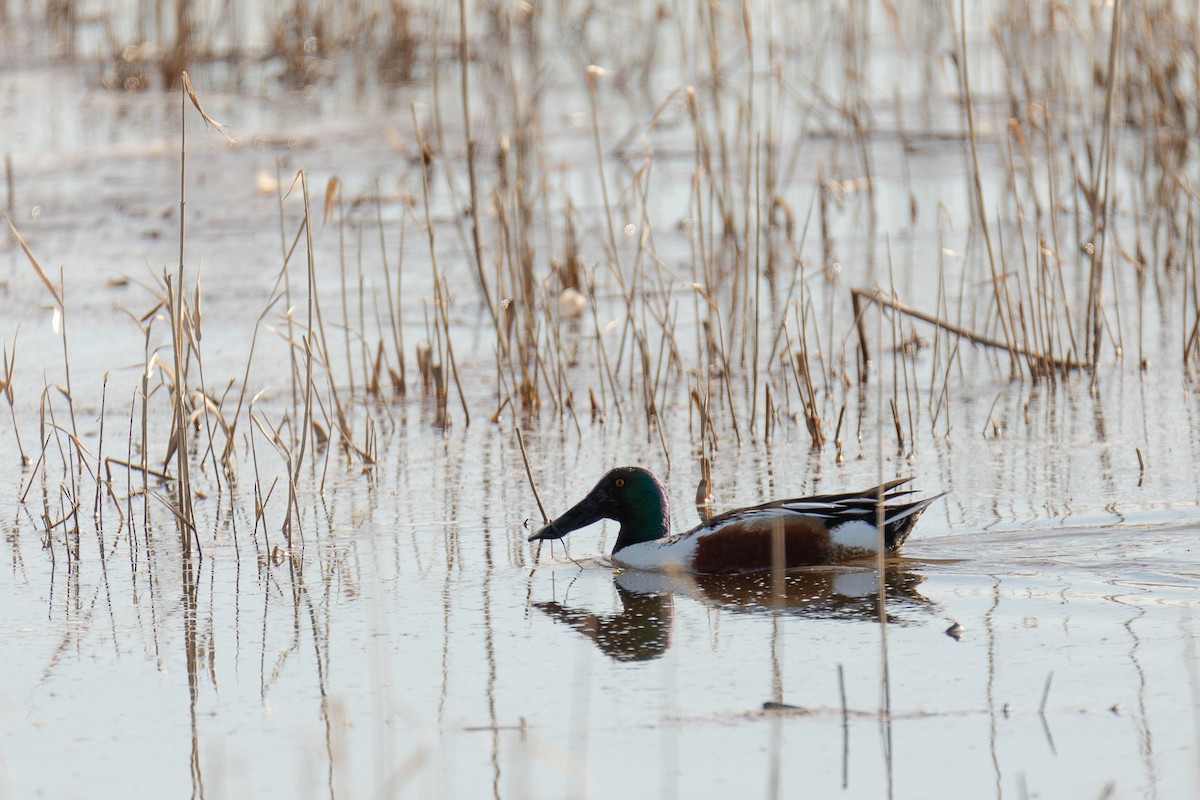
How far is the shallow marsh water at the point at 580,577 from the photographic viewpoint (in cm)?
349

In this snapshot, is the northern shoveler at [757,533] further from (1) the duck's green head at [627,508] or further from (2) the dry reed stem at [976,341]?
(2) the dry reed stem at [976,341]

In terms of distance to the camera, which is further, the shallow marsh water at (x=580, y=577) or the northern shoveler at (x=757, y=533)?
the northern shoveler at (x=757, y=533)

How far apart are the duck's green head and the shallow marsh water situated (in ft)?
0.40

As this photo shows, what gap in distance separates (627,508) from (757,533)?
43 centimetres

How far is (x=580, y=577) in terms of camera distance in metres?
5.01

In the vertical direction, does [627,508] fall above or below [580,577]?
above

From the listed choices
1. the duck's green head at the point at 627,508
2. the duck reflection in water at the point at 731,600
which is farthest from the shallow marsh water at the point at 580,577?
the duck's green head at the point at 627,508

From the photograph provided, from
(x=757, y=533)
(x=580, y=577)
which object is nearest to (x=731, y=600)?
(x=757, y=533)

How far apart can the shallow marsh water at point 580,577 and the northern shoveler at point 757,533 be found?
8 centimetres

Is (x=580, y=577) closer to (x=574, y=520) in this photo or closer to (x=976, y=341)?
(x=574, y=520)

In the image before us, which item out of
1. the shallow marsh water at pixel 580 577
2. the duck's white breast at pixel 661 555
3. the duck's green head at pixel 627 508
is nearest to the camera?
the shallow marsh water at pixel 580 577

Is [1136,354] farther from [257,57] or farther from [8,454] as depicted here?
[257,57]

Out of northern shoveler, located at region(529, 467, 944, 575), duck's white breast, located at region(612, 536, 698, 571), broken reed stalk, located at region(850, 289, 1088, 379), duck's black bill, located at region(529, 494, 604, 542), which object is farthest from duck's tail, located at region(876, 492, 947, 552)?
broken reed stalk, located at region(850, 289, 1088, 379)

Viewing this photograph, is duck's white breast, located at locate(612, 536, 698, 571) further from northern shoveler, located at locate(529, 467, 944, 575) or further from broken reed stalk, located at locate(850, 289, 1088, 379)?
broken reed stalk, located at locate(850, 289, 1088, 379)
